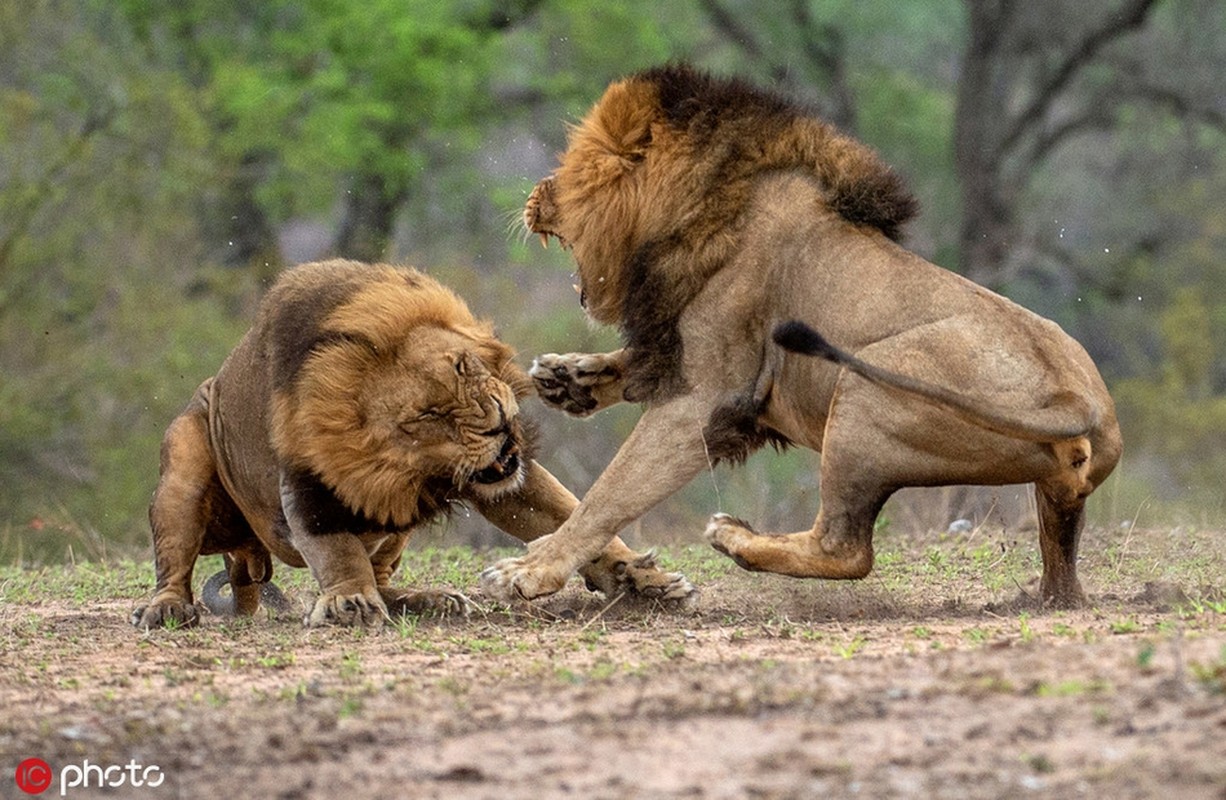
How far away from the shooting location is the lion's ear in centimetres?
560

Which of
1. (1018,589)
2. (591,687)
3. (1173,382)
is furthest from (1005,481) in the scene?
(1173,382)

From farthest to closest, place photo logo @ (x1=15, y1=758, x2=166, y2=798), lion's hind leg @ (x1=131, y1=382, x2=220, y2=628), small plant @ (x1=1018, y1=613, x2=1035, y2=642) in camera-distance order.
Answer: lion's hind leg @ (x1=131, y1=382, x2=220, y2=628) < small plant @ (x1=1018, y1=613, x2=1035, y2=642) < photo logo @ (x1=15, y1=758, x2=166, y2=798)

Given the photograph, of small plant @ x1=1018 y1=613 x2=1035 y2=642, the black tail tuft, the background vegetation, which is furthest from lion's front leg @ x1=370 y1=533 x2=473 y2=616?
the background vegetation

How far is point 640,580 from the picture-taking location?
553 centimetres

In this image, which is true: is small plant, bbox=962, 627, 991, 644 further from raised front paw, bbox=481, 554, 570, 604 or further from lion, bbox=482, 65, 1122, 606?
raised front paw, bbox=481, 554, 570, 604

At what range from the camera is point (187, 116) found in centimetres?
1659

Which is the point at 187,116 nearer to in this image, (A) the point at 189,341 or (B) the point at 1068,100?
(A) the point at 189,341

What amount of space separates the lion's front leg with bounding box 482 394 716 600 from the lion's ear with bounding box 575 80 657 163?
0.84 meters

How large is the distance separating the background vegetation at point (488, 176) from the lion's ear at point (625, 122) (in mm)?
3292

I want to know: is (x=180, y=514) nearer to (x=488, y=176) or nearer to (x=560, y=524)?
(x=560, y=524)

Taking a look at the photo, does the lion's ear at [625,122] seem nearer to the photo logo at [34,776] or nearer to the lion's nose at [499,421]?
the lion's nose at [499,421]

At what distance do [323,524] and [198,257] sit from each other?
1270 centimetres

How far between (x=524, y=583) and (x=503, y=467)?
0.36 m

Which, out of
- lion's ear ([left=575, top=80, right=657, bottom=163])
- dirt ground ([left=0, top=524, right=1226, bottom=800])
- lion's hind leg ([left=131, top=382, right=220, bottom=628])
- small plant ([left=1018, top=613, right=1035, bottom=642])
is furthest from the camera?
lion's hind leg ([left=131, top=382, right=220, bottom=628])
